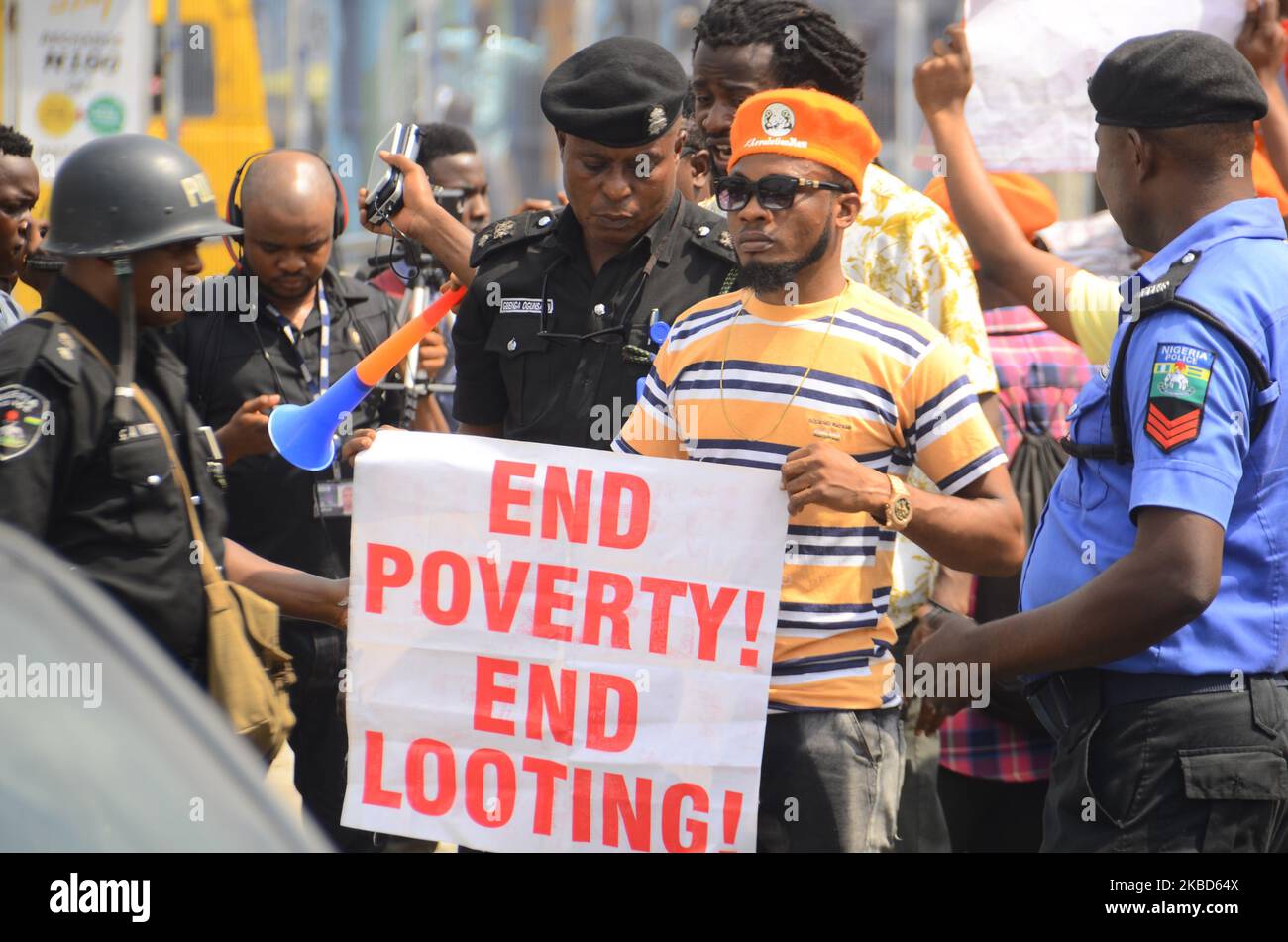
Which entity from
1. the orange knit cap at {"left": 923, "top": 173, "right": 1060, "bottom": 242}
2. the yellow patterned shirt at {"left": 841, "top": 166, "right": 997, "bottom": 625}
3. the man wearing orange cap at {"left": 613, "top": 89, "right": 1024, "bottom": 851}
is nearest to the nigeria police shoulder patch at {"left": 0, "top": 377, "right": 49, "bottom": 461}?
the man wearing orange cap at {"left": 613, "top": 89, "right": 1024, "bottom": 851}

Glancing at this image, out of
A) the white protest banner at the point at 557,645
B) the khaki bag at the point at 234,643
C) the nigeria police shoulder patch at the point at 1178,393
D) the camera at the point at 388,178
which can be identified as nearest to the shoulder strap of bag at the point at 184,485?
the khaki bag at the point at 234,643

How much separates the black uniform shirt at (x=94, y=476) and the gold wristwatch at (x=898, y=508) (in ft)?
5.51

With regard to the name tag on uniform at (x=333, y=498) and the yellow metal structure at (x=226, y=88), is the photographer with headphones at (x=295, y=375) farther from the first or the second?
the yellow metal structure at (x=226, y=88)

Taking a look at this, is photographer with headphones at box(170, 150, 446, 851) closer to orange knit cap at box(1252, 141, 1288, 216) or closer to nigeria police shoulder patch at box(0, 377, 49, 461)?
nigeria police shoulder patch at box(0, 377, 49, 461)

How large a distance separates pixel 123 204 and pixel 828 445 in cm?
182

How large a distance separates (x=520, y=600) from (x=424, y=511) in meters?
0.33

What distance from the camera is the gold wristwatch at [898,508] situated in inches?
136

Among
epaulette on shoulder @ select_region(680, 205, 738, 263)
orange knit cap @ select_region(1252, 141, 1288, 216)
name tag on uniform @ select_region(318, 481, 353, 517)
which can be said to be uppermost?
orange knit cap @ select_region(1252, 141, 1288, 216)

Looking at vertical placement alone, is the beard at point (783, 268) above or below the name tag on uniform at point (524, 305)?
above

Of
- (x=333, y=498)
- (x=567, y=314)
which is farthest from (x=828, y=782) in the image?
(x=333, y=498)

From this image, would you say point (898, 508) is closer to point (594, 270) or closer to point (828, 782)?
point (828, 782)

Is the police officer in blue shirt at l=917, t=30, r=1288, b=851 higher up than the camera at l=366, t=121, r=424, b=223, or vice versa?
the camera at l=366, t=121, r=424, b=223

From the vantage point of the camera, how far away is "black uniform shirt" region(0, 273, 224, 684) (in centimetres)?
371
